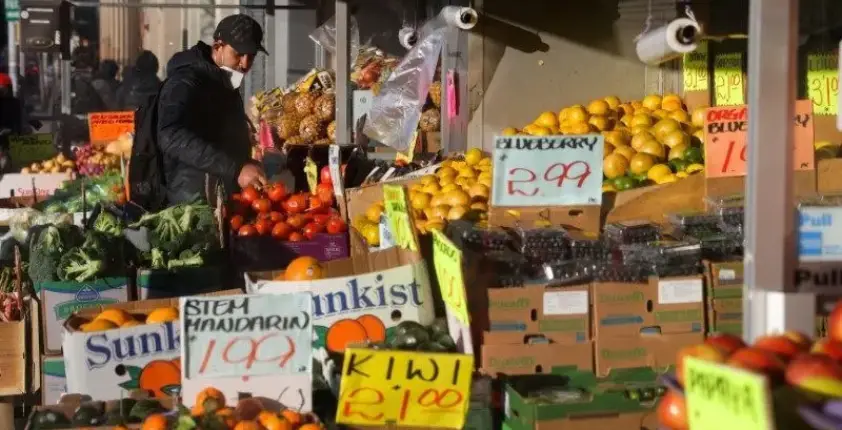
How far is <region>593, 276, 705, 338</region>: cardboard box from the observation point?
162 inches

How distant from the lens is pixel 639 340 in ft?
13.6

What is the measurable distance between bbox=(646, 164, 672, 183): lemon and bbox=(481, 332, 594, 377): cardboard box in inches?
58.2

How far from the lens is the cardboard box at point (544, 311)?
4.07m

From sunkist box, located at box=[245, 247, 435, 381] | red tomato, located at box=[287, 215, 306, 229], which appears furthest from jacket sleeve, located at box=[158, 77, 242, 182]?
sunkist box, located at box=[245, 247, 435, 381]

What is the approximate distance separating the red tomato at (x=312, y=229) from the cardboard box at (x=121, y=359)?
2079 millimetres

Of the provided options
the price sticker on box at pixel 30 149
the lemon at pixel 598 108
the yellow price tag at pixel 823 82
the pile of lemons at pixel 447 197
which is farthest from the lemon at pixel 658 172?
the price sticker on box at pixel 30 149

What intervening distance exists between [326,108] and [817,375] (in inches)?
293

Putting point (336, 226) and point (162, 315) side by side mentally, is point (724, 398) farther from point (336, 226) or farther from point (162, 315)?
point (336, 226)

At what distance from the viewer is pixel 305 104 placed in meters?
9.74

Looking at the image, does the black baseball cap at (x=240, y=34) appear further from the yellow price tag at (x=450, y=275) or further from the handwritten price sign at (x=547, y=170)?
the yellow price tag at (x=450, y=275)

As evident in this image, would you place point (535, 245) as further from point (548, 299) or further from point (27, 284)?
point (27, 284)

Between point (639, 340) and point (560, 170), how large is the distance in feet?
2.53

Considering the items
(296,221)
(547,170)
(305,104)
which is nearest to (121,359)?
(547,170)

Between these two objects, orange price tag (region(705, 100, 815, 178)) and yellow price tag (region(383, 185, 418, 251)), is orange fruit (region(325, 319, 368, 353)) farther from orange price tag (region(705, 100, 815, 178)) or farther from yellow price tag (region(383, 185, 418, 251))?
orange price tag (region(705, 100, 815, 178))
